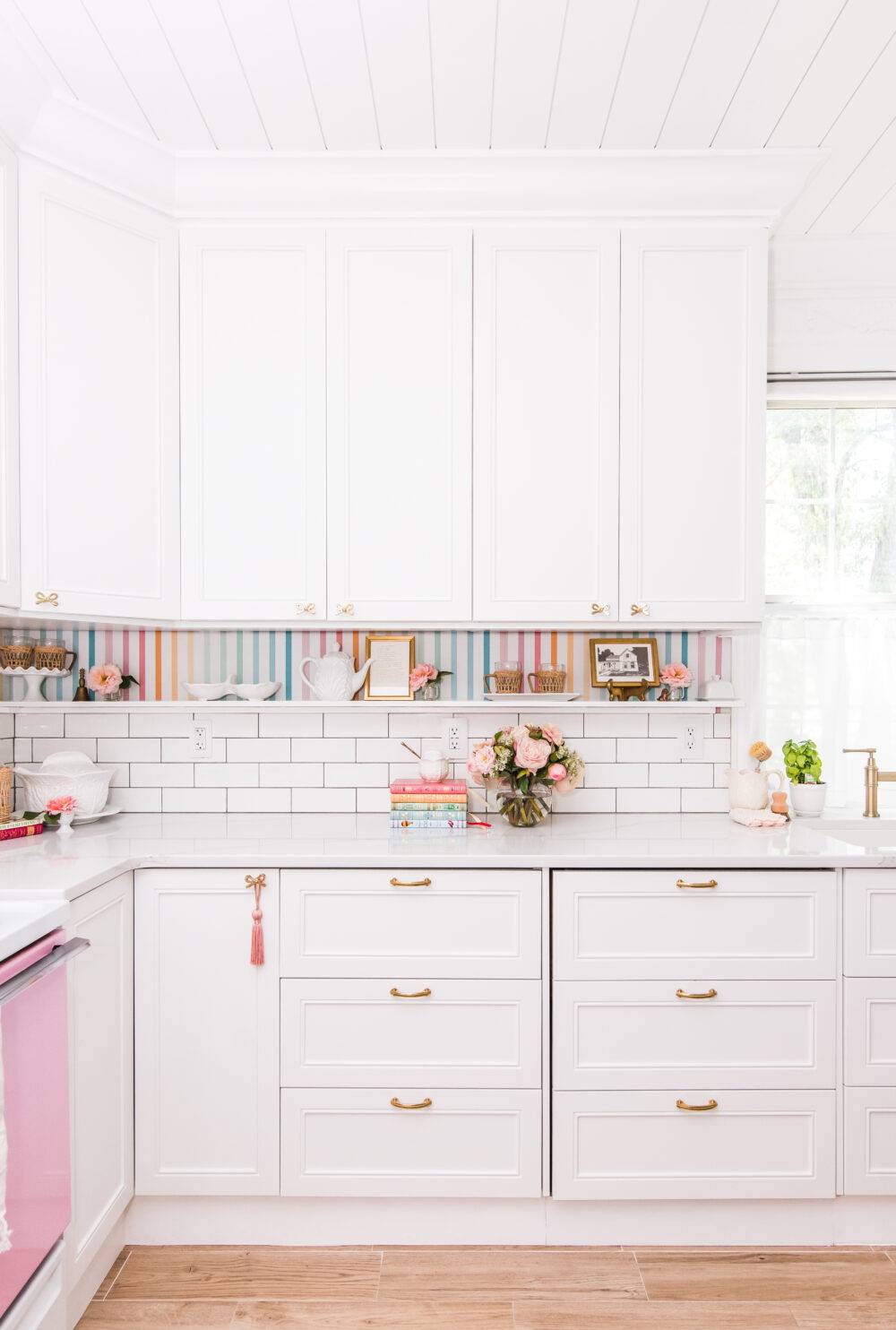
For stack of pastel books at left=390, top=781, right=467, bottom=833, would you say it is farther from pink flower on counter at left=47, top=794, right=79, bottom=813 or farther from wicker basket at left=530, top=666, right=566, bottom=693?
pink flower on counter at left=47, top=794, right=79, bottom=813

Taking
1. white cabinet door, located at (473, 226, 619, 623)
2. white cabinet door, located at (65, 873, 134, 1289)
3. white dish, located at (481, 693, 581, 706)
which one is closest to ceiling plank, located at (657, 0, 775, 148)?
white cabinet door, located at (473, 226, 619, 623)

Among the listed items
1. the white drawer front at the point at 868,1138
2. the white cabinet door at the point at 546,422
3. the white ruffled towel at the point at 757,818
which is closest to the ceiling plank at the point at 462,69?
the white cabinet door at the point at 546,422

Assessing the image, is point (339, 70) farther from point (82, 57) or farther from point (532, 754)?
point (532, 754)

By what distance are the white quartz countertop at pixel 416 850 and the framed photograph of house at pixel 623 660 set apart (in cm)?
50

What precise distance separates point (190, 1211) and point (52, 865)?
953 millimetres

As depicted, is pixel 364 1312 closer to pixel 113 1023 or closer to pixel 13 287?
pixel 113 1023

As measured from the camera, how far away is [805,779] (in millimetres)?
2625

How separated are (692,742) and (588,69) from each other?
72.9 inches

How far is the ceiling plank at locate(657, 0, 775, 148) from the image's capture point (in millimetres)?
1733

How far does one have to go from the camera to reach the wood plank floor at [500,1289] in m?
1.83

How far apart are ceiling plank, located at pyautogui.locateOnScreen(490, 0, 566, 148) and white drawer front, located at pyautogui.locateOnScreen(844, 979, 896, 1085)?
2.26 meters

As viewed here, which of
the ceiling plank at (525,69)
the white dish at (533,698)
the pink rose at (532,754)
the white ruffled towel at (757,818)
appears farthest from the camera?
the white dish at (533,698)

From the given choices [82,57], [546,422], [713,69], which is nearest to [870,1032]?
[546,422]

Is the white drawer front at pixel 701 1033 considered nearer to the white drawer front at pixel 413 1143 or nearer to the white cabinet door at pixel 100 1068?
the white drawer front at pixel 413 1143
